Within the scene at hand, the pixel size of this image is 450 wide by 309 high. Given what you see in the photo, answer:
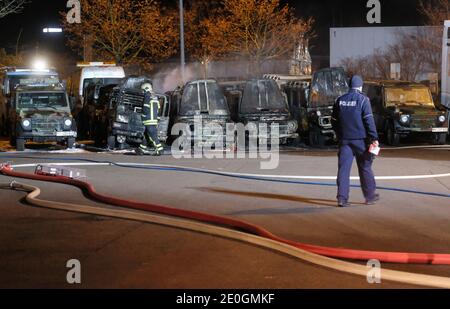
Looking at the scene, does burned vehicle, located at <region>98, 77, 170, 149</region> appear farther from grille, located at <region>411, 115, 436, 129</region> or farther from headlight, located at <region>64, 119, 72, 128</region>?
grille, located at <region>411, 115, 436, 129</region>

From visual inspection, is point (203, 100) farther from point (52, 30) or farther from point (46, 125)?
point (52, 30)

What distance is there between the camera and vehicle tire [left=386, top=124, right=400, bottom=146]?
20516mm

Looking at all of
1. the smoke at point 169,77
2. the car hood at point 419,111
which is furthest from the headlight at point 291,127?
the smoke at point 169,77

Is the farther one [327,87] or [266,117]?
[327,87]

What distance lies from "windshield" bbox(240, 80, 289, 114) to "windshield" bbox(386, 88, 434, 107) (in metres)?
3.19

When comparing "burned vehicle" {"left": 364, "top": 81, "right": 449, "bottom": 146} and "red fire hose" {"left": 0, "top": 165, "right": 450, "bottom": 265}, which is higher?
"burned vehicle" {"left": 364, "top": 81, "right": 449, "bottom": 146}

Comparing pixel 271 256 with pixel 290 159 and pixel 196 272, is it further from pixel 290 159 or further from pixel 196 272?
pixel 290 159

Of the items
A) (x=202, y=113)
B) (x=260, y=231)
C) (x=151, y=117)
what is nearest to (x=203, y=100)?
(x=202, y=113)

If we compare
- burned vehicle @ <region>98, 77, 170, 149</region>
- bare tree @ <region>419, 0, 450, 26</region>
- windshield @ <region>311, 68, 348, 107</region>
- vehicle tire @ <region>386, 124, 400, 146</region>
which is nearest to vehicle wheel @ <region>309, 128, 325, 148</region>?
windshield @ <region>311, 68, 348, 107</region>

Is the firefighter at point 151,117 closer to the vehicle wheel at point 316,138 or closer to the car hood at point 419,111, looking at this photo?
the vehicle wheel at point 316,138

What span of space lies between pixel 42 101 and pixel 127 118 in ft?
9.83

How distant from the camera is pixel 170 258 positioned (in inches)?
289

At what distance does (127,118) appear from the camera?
19.9 meters
